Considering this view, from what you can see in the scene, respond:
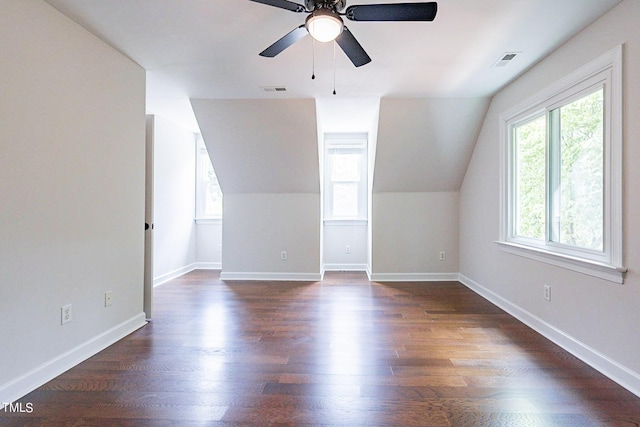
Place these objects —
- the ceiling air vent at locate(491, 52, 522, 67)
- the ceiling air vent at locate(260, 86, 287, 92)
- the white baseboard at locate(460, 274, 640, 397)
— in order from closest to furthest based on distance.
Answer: the white baseboard at locate(460, 274, 640, 397)
the ceiling air vent at locate(491, 52, 522, 67)
the ceiling air vent at locate(260, 86, 287, 92)

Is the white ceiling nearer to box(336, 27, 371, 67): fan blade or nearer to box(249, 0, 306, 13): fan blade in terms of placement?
box(336, 27, 371, 67): fan blade

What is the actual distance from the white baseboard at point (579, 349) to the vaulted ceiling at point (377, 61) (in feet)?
6.75

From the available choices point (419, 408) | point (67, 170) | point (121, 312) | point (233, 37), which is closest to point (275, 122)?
point (233, 37)

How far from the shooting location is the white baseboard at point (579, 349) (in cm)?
192

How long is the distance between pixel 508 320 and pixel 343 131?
3.69m

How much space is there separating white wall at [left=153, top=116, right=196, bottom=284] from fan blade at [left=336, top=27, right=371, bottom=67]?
3435 mm

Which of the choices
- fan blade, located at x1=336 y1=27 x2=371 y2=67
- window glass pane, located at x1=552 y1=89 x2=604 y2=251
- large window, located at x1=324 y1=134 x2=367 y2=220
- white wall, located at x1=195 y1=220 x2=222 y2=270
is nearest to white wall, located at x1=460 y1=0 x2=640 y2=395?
window glass pane, located at x1=552 y1=89 x2=604 y2=251

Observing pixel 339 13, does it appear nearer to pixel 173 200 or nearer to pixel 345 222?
pixel 345 222

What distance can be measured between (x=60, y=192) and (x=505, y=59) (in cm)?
368

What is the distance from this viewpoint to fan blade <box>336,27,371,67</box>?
1796 mm

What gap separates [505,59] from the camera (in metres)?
2.78

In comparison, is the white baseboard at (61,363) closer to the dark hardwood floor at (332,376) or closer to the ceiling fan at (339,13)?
the dark hardwood floor at (332,376)

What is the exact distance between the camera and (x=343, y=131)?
5387 mm

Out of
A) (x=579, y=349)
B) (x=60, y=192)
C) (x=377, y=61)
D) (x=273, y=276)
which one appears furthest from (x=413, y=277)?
(x=60, y=192)
